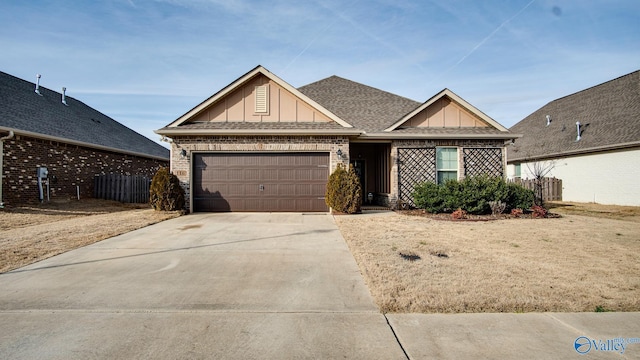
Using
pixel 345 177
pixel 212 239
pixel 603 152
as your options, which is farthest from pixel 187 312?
pixel 603 152

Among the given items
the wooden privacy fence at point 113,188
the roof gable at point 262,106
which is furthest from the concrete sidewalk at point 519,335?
the wooden privacy fence at point 113,188

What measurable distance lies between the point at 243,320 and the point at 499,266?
3943 mm

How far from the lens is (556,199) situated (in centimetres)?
1864

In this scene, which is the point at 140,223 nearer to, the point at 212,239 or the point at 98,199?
the point at 212,239

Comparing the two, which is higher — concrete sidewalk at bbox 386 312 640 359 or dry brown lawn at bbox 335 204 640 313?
dry brown lawn at bbox 335 204 640 313

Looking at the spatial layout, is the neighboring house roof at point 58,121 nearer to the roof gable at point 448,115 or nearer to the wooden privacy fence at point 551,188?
the roof gable at point 448,115

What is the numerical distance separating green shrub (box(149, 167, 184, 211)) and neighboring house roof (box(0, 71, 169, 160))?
6.13 meters

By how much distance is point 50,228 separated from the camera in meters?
8.55

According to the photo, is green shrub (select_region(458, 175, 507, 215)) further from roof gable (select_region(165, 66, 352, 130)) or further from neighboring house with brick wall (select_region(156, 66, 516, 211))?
roof gable (select_region(165, 66, 352, 130))

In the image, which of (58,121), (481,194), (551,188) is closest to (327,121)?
(481,194)

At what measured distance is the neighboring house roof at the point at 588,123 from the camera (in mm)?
15516

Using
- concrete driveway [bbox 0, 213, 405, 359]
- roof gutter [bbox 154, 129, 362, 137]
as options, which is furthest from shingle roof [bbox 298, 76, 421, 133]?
concrete driveway [bbox 0, 213, 405, 359]

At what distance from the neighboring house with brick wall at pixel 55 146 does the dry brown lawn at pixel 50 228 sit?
128 cm

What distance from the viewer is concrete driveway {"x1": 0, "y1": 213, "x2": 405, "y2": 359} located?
2791 millimetres
